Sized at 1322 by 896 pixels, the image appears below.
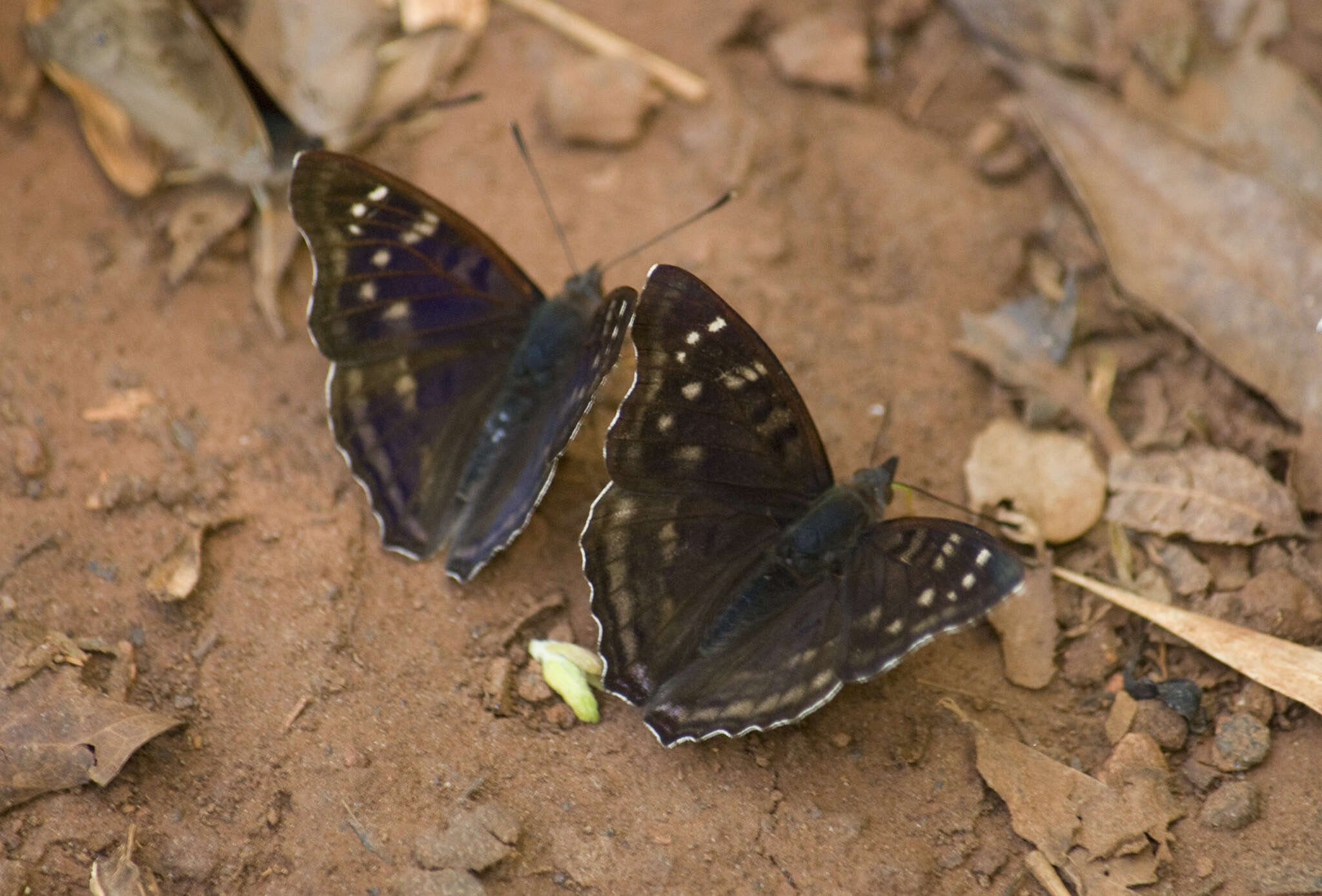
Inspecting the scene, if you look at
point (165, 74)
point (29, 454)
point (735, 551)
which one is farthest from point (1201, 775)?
point (165, 74)

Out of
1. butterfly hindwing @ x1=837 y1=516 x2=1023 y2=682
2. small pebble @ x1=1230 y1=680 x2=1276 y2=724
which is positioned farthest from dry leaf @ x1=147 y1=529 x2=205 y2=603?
small pebble @ x1=1230 y1=680 x2=1276 y2=724

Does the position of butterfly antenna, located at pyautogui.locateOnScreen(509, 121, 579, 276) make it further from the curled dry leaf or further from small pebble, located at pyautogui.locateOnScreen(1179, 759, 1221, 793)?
small pebble, located at pyautogui.locateOnScreen(1179, 759, 1221, 793)

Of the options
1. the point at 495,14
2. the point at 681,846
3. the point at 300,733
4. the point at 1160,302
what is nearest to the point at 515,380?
the point at 300,733

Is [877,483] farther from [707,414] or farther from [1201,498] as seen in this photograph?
[1201,498]

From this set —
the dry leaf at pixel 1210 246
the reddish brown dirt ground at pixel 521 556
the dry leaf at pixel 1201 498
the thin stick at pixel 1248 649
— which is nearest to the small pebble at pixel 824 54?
the reddish brown dirt ground at pixel 521 556

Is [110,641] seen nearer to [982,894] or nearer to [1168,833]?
[982,894]

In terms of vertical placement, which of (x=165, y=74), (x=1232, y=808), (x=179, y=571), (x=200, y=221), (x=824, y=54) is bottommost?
(x=179, y=571)
